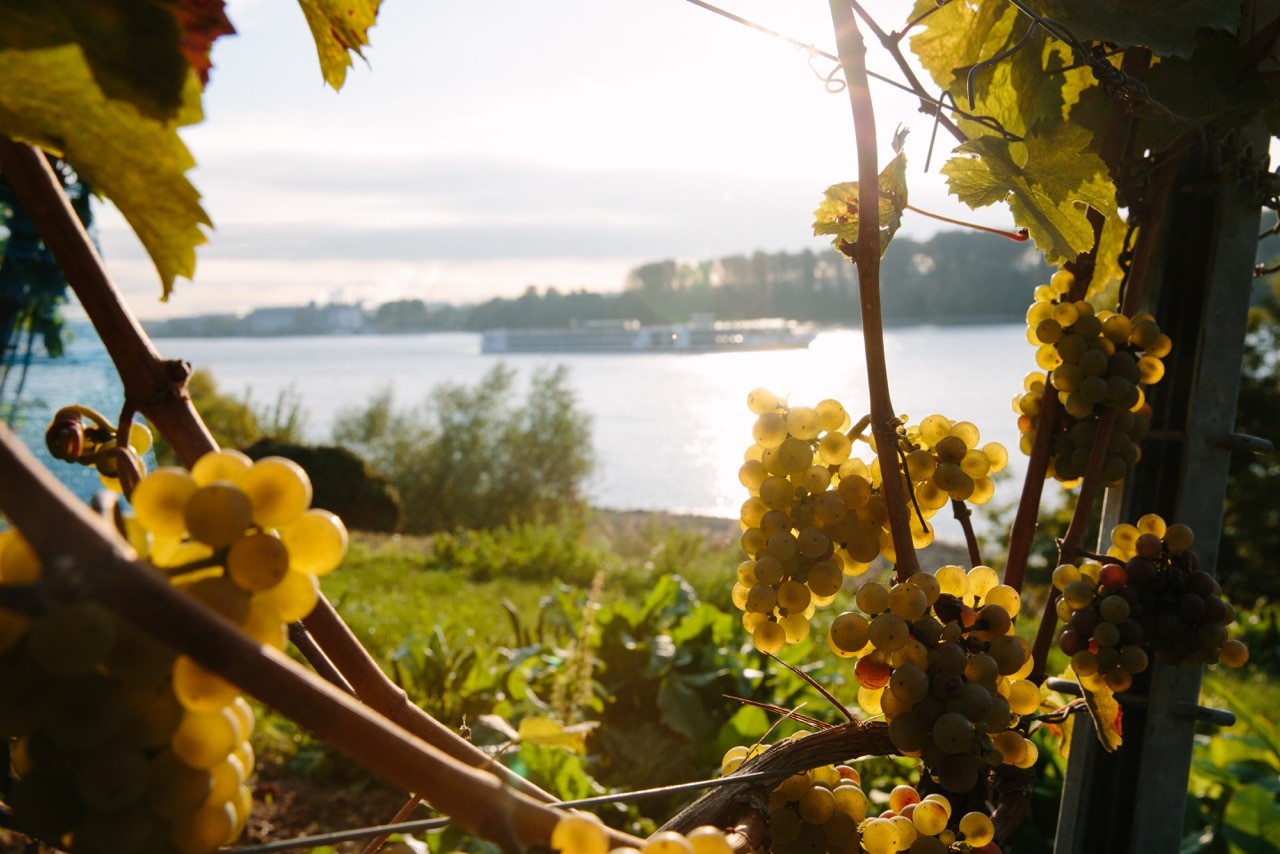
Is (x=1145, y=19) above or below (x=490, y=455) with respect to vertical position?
above

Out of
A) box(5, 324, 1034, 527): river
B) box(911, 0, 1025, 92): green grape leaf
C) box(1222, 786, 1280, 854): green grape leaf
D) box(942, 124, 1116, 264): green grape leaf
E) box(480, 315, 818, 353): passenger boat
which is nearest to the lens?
box(942, 124, 1116, 264): green grape leaf

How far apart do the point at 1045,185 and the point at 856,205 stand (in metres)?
0.15

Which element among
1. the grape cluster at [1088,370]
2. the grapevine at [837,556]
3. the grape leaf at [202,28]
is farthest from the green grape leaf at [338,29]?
the grape cluster at [1088,370]

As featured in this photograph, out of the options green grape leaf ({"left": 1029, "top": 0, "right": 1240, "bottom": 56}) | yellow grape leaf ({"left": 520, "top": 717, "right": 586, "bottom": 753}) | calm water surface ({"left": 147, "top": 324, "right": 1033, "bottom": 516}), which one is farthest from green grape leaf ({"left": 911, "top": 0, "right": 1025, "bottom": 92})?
calm water surface ({"left": 147, "top": 324, "right": 1033, "bottom": 516})

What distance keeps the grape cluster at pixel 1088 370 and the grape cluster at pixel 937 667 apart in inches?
11.4

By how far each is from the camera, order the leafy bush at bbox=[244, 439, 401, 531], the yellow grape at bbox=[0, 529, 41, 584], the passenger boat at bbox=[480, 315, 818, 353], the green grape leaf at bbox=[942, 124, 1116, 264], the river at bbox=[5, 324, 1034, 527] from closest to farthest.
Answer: the yellow grape at bbox=[0, 529, 41, 584]
the green grape leaf at bbox=[942, 124, 1116, 264]
the leafy bush at bbox=[244, 439, 401, 531]
the river at bbox=[5, 324, 1034, 527]
the passenger boat at bbox=[480, 315, 818, 353]

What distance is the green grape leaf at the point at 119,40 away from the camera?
0.86 ft

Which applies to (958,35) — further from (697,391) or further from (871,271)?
(697,391)

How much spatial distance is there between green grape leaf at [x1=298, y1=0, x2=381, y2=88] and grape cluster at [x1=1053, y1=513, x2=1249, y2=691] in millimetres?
656

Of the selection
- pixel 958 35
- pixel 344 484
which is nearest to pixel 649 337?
pixel 344 484

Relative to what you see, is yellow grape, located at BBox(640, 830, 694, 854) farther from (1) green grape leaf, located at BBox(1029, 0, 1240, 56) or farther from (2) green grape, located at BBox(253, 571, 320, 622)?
(1) green grape leaf, located at BBox(1029, 0, 1240, 56)

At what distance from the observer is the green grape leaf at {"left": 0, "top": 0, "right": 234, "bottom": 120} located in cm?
26

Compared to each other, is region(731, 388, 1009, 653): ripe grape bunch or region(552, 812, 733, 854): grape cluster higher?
region(731, 388, 1009, 653): ripe grape bunch

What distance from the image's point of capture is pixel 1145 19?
67 cm
